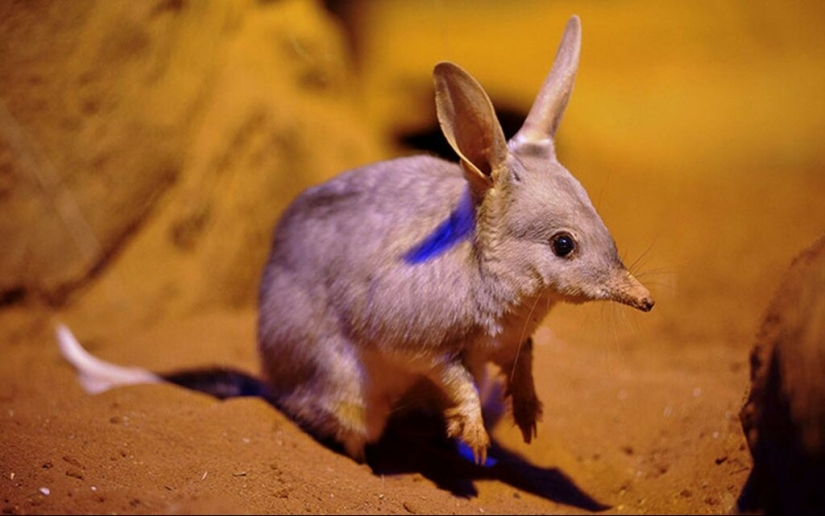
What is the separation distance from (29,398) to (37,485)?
72.9 inches

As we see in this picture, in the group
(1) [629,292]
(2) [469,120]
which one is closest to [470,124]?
(2) [469,120]

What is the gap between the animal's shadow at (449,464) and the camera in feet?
12.9

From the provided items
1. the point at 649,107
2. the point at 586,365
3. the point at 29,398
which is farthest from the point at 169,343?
the point at 649,107

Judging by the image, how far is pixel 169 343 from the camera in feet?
18.2

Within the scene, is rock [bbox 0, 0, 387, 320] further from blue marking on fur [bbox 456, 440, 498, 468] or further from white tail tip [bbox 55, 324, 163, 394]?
blue marking on fur [bbox 456, 440, 498, 468]

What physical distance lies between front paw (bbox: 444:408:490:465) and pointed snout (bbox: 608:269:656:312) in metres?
0.80

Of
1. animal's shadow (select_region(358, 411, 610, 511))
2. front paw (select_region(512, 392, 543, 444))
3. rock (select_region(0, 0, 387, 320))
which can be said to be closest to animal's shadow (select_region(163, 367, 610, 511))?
animal's shadow (select_region(358, 411, 610, 511))

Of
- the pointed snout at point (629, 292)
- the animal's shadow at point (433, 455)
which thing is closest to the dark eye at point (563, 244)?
the pointed snout at point (629, 292)

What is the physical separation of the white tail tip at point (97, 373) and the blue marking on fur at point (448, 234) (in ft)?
6.05

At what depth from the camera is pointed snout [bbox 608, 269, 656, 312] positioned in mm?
3279

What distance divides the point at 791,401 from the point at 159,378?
3.40 meters

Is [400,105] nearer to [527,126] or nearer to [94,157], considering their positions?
[94,157]

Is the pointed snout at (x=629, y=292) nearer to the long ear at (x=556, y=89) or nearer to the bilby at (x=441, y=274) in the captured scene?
the bilby at (x=441, y=274)

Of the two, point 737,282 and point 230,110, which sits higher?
point 230,110
